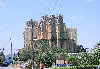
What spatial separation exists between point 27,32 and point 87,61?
2205 inches

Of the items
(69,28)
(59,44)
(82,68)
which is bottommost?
(82,68)

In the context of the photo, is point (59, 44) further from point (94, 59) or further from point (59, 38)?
point (94, 59)

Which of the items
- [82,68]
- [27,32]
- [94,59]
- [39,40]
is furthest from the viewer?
[27,32]

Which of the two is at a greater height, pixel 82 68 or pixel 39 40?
pixel 39 40

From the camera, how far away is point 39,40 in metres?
91.9

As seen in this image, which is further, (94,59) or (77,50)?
(77,50)

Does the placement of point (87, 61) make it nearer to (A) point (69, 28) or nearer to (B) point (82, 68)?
(B) point (82, 68)

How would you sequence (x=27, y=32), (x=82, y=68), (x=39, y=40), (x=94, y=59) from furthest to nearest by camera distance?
(x=27, y=32) < (x=39, y=40) < (x=94, y=59) < (x=82, y=68)

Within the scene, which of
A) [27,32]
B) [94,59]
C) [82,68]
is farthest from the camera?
[27,32]

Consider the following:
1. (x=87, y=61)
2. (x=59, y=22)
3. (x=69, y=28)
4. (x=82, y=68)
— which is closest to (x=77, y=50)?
(x=69, y=28)

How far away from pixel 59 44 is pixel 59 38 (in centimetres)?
230

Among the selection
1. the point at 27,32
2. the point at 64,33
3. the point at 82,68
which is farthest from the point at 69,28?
the point at 82,68

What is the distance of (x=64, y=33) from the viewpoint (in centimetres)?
9688

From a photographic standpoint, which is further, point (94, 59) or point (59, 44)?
point (59, 44)
